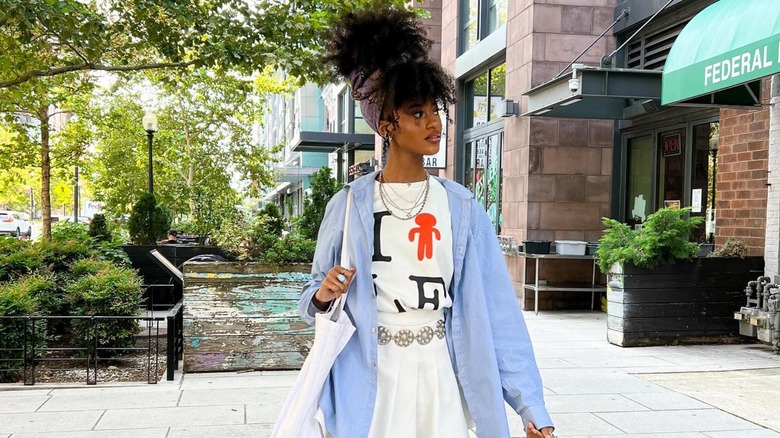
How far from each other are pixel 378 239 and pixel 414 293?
21 centimetres

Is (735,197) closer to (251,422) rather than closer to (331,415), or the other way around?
(251,422)

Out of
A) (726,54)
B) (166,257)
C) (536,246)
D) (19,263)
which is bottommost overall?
(166,257)

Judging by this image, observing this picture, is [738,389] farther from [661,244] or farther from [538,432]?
[538,432]

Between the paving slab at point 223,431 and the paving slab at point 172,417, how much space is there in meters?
0.09

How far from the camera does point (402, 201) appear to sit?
2252 mm

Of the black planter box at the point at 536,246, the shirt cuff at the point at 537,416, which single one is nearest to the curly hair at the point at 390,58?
the shirt cuff at the point at 537,416

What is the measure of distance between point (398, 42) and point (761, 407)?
4.59 meters

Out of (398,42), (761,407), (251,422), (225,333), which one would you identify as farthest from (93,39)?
(761,407)

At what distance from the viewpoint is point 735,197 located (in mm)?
8289

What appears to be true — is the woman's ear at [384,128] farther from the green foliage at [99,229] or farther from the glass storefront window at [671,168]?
the green foliage at [99,229]

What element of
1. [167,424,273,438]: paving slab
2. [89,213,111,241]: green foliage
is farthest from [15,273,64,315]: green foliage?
[89,213,111,241]: green foliage

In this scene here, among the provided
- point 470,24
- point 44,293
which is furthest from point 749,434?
point 470,24

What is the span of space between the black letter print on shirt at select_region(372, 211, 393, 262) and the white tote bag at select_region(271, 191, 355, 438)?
0.56ft

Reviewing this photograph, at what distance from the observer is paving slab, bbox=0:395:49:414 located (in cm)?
496
